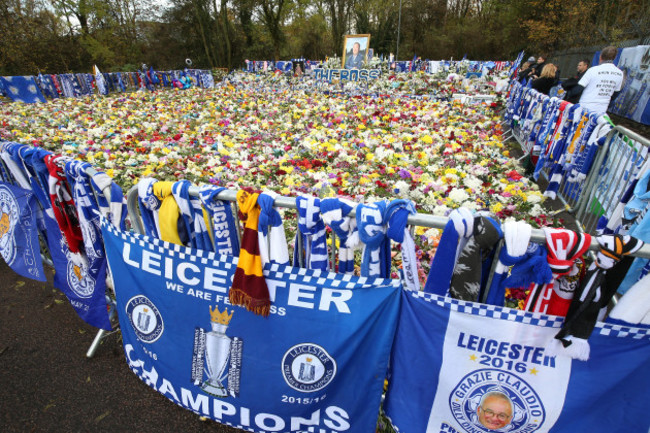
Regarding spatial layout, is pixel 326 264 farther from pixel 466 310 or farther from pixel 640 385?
pixel 640 385

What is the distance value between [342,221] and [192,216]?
871 mm

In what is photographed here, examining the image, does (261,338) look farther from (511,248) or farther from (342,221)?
(511,248)

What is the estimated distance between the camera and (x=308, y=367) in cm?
186

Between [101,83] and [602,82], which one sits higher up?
[602,82]

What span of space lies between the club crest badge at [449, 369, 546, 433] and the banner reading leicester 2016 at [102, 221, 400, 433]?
1.32ft

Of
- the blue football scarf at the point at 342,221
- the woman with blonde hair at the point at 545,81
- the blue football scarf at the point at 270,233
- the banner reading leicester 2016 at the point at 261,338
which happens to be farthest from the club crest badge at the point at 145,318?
the woman with blonde hair at the point at 545,81

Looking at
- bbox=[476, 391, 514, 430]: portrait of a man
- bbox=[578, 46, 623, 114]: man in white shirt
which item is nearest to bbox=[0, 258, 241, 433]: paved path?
bbox=[476, 391, 514, 430]: portrait of a man

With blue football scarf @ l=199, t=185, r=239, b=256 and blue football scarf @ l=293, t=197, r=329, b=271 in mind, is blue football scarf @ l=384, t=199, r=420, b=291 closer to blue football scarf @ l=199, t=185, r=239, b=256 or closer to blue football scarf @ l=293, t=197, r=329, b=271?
blue football scarf @ l=293, t=197, r=329, b=271

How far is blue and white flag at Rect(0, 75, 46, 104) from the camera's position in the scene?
15.4m

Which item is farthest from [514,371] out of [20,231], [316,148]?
[316,148]

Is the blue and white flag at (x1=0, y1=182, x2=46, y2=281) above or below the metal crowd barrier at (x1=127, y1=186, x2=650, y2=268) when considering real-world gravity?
below

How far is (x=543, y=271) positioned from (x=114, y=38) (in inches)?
1328

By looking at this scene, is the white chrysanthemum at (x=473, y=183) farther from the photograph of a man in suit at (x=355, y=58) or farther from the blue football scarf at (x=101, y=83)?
the blue football scarf at (x=101, y=83)

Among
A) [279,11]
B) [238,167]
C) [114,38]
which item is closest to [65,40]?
[114,38]
